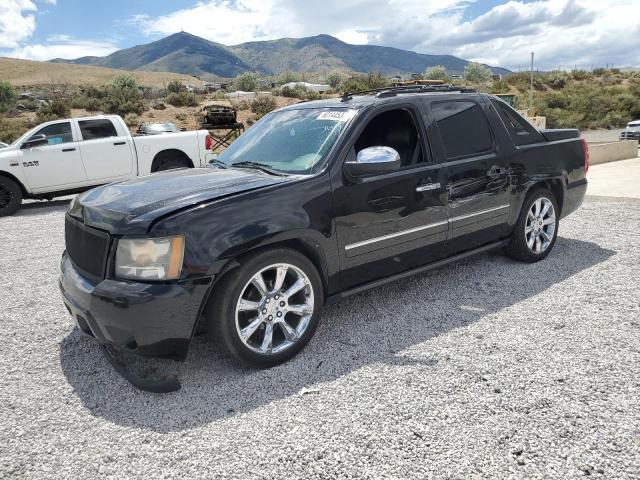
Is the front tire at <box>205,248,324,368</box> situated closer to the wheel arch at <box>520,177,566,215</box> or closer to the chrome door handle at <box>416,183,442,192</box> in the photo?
Result: the chrome door handle at <box>416,183,442,192</box>

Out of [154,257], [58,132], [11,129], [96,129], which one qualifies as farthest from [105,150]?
[11,129]

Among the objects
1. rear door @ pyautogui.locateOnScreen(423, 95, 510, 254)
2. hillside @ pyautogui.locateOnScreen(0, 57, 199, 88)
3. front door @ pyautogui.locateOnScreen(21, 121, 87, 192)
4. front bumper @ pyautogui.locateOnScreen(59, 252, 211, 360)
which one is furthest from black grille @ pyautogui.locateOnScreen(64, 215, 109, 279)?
hillside @ pyautogui.locateOnScreen(0, 57, 199, 88)

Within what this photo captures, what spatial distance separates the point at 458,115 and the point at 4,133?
1137 inches

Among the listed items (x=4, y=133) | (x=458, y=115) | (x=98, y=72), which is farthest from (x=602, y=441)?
(x=98, y=72)

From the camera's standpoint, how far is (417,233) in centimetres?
395

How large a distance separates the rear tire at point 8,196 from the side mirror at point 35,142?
0.73 m

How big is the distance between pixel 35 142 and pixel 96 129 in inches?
44.4

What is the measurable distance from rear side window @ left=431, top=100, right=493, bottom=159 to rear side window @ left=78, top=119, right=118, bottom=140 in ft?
26.4

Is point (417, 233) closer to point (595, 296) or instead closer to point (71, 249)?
point (595, 296)

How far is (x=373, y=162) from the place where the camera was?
3424mm

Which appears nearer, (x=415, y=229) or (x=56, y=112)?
(x=415, y=229)

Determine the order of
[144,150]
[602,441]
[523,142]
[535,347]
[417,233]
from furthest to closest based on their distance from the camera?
[144,150], [523,142], [417,233], [535,347], [602,441]

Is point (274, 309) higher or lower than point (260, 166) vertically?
lower

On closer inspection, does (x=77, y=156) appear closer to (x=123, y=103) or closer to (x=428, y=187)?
(x=428, y=187)
